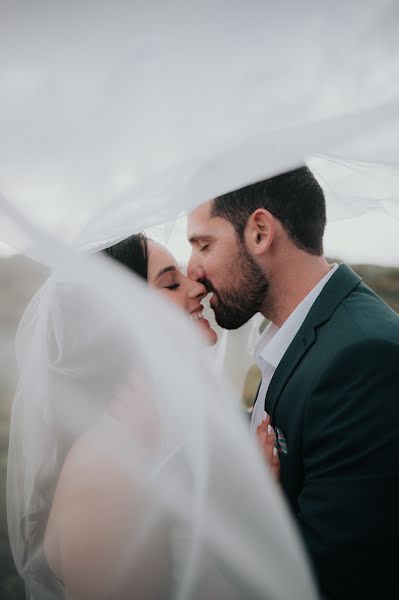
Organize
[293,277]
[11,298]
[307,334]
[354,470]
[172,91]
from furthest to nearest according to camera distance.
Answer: [293,277] → [11,298] → [307,334] → [354,470] → [172,91]

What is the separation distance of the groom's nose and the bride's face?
29mm

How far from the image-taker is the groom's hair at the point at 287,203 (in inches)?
78.8

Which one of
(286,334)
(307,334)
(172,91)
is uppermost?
(172,91)

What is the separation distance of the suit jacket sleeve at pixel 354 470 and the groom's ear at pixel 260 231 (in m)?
0.70

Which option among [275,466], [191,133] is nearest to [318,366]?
[275,466]

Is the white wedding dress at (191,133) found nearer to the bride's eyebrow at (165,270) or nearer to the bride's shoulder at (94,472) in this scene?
the bride's shoulder at (94,472)

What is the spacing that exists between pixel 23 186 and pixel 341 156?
39.3 inches

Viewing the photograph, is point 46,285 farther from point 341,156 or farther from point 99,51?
point 341,156

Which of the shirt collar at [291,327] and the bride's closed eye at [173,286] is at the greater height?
the bride's closed eye at [173,286]

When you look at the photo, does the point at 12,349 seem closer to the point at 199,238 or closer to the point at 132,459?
the point at 132,459

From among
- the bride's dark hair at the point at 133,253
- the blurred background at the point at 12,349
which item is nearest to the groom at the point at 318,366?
the bride's dark hair at the point at 133,253

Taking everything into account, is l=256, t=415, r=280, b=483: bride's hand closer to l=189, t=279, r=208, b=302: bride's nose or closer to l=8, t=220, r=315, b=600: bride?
l=8, t=220, r=315, b=600: bride

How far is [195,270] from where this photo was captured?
6.96ft

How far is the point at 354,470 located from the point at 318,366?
333mm
